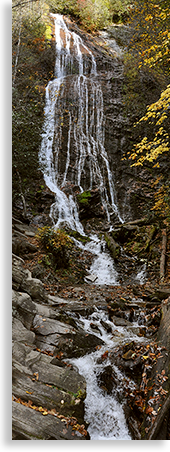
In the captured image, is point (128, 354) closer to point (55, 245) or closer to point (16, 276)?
point (16, 276)

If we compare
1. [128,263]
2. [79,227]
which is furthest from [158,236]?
[79,227]

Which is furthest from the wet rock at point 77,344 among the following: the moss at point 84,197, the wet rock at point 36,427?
the moss at point 84,197

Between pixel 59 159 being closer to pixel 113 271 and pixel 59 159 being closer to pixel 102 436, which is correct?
pixel 113 271

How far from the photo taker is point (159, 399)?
273cm

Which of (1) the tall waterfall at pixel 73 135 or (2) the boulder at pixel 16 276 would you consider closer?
(2) the boulder at pixel 16 276

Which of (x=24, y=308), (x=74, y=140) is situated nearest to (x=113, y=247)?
(x=24, y=308)

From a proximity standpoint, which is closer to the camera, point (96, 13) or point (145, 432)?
point (145, 432)

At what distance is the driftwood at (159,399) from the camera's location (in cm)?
247

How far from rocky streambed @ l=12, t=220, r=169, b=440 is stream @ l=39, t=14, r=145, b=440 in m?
0.06

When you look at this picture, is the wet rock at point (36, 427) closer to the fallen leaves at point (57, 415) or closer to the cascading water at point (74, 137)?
the fallen leaves at point (57, 415)

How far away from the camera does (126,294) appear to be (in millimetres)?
6523

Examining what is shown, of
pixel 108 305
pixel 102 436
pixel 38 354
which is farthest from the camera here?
pixel 108 305
